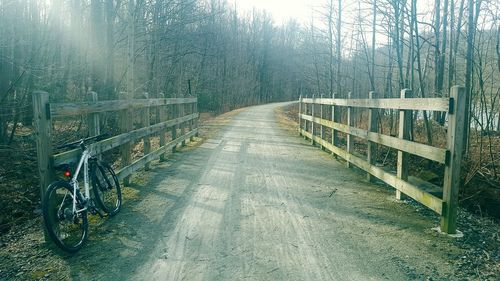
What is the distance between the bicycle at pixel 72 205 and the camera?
3896mm

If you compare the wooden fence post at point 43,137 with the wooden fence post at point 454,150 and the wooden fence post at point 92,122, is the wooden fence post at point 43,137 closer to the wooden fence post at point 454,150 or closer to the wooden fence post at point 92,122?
the wooden fence post at point 92,122

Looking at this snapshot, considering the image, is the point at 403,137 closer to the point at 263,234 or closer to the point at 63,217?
the point at 263,234

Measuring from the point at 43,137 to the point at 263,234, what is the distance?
2552mm

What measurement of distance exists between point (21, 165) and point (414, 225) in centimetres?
929

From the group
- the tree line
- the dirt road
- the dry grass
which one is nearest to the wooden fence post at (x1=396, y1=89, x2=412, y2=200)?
the dirt road

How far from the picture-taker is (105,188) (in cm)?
522

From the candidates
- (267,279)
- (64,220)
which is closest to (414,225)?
(267,279)

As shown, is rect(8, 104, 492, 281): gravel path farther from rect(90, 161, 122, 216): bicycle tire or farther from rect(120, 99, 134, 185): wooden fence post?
rect(120, 99, 134, 185): wooden fence post

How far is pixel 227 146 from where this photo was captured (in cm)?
1198

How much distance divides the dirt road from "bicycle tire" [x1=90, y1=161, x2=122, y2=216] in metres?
0.18

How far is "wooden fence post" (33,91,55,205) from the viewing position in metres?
4.07

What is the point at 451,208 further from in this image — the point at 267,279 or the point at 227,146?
the point at 227,146

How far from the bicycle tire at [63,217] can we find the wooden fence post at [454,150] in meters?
3.89

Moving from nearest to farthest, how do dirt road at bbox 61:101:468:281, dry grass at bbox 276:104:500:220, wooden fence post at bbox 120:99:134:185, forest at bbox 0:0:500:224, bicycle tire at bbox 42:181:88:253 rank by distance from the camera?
1. dirt road at bbox 61:101:468:281
2. bicycle tire at bbox 42:181:88:253
3. wooden fence post at bbox 120:99:134:185
4. dry grass at bbox 276:104:500:220
5. forest at bbox 0:0:500:224
